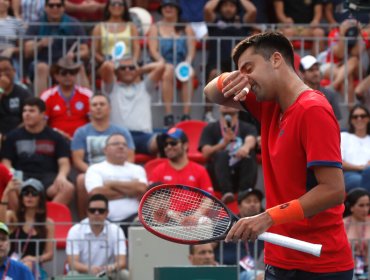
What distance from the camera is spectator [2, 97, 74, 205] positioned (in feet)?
42.0

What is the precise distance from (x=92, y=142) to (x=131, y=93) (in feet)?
3.87

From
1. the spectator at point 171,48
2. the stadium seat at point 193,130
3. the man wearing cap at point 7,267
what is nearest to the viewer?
the man wearing cap at point 7,267

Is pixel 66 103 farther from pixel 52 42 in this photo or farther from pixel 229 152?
pixel 229 152

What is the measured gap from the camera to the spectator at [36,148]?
12.8 metres

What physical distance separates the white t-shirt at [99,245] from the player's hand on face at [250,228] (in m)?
4.70

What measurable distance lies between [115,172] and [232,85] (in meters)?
6.44

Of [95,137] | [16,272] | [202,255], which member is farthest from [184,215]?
[95,137]

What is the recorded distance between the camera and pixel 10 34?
1441 cm

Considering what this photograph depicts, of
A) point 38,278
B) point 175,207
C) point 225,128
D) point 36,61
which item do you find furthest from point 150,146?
point 175,207

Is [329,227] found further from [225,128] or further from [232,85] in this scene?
[225,128]

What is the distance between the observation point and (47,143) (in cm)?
1284

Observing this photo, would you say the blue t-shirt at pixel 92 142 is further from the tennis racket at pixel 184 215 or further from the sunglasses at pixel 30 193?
the tennis racket at pixel 184 215

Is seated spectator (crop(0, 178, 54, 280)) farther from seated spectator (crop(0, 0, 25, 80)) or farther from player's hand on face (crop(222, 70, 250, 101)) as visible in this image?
player's hand on face (crop(222, 70, 250, 101))

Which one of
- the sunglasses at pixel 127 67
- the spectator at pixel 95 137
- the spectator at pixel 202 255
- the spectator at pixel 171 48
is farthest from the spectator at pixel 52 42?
the spectator at pixel 202 255
